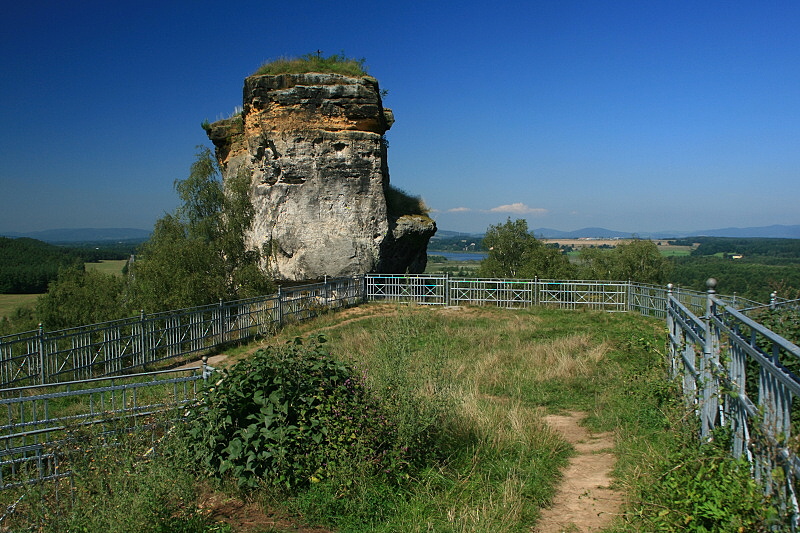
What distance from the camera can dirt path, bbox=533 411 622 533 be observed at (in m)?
4.52

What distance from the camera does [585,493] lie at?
498cm

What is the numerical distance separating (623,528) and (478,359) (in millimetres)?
6699

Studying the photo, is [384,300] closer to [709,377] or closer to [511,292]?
[511,292]

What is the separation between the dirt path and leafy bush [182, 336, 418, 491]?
4.77 feet

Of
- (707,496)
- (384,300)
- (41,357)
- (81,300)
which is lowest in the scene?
(81,300)

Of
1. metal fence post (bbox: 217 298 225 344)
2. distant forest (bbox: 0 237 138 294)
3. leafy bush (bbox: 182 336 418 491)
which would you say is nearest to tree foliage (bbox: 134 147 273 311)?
metal fence post (bbox: 217 298 225 344)

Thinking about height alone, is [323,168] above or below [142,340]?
above

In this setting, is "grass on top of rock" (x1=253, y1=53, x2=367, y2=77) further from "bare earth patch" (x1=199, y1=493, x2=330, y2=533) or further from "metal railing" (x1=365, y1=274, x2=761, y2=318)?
"bare earth patch" (x1=199, y1=493, x2=330, y2=533)

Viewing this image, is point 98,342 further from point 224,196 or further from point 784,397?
point 224,196

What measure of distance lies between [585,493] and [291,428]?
9.30ft

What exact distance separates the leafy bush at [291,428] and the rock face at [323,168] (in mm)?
19710

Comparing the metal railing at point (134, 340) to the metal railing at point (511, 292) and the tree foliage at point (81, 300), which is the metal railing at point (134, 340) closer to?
the metal railing at point (511, 292)

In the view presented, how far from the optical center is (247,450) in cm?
505

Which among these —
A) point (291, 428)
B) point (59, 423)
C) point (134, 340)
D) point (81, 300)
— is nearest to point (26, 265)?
point (81, 300)
